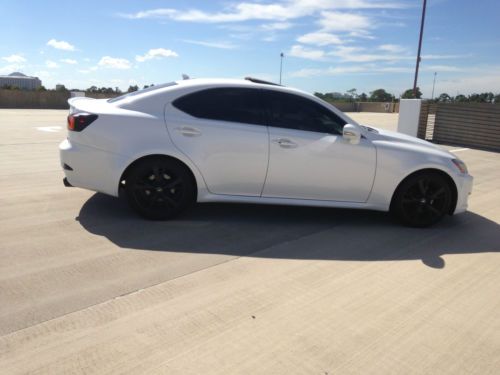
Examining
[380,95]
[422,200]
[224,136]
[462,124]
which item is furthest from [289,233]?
[380,95]

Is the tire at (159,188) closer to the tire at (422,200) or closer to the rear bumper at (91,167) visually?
the rear bumper at (91,167)

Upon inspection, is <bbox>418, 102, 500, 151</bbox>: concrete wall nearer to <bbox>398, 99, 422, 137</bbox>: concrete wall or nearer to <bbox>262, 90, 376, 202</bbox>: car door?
<bbox>398, 99, 422, 137</bbox>: concrete wall

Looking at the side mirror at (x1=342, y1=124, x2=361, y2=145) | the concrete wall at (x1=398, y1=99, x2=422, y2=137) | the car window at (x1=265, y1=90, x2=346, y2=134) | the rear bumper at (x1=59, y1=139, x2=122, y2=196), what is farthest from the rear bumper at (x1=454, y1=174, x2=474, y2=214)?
the concrete wall at (x1=398, y1=99, x2=422, y2=137)

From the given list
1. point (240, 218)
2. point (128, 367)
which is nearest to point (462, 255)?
point (240, 218)

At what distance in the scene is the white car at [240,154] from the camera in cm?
468

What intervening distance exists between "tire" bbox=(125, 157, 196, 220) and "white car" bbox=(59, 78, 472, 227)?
0.01 meters

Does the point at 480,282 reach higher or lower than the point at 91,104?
lower

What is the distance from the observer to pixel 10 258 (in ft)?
12.3

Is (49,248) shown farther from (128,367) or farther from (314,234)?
(314,234)

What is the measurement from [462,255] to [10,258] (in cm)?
420

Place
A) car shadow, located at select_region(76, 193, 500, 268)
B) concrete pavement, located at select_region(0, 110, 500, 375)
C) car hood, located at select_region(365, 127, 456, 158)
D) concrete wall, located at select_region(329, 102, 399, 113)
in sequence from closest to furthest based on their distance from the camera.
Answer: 1. concrete pavement, located at select_region(0, 110, 500, 375)
2. car shadow, located at select_region(76, 193, 500, 268)
3. car hood, located at select_region(365, 127, 456, 158)
4. concrete wall, located at select_region(329, 102, 399, 113)

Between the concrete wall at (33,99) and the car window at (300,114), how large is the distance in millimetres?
31385

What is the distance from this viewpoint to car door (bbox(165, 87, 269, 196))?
4.72 metres

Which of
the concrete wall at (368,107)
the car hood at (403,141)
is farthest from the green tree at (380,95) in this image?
the car hood at (403,141)
